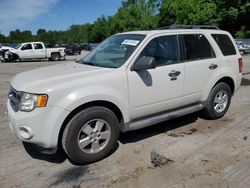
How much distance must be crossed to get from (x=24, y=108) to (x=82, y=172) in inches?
44.0

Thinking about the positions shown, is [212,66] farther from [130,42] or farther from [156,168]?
[156,168]

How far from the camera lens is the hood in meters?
3.98

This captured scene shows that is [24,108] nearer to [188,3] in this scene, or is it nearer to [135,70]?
[135,70]

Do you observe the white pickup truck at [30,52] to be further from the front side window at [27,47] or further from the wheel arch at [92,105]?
the wheel arch at [92,105]

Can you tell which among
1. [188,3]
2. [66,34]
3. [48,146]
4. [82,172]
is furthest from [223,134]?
[66,34]

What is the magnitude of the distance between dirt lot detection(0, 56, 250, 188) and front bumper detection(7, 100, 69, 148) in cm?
47

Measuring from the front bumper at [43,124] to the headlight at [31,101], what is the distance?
0.05 metres

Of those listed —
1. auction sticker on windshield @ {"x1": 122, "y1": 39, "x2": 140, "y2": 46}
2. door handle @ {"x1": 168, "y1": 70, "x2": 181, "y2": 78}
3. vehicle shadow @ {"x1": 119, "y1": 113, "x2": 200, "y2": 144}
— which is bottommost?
vehicle shadow @ {"x1": 119, "y1": 113, "x2": 200, "y2": 144}

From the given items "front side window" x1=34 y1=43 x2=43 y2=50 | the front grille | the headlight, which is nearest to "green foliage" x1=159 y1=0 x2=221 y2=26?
"front side window" x1=34 y1=43 x2=43 y2=50

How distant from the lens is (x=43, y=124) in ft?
12.8

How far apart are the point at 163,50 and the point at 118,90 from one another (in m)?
1.18

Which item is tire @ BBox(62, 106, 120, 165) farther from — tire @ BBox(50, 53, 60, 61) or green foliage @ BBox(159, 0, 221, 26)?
green foliage @ BBox(159, 0, 221, 26)

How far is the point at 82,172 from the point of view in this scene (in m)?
4.05

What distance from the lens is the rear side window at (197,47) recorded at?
540 centimetres
